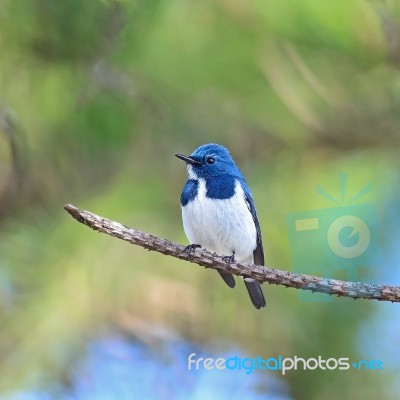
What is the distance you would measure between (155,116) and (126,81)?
2.7 inches

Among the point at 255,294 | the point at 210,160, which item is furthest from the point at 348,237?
the point at 210,160

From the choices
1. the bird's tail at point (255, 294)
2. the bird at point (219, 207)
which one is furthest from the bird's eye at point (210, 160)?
the bird's tail at point (255, 294)

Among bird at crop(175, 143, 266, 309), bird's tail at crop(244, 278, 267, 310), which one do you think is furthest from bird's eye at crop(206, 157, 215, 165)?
bird's tail at crop(244, 278, 267, 310)

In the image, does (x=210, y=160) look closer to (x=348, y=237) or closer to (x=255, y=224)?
(x=255, y=224)

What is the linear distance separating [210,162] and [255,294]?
8.8 inches

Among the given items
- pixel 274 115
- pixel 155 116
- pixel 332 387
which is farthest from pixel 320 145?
pixel 332 387

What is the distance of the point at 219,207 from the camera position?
116 cm

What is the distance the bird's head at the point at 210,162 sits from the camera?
108 cm

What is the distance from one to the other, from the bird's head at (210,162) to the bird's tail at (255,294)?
0.17m

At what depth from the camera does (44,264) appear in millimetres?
960

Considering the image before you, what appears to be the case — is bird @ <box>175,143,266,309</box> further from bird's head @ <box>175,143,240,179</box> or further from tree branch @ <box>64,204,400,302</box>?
tree branch @ <box>64,204,400,302</box>

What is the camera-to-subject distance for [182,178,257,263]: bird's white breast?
3.69 feet

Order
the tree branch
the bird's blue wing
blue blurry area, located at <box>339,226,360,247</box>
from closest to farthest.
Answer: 1. the tree branch
2. blue blurry area, located at <box>339,226,360,247</box>
3. the bird's blue wing

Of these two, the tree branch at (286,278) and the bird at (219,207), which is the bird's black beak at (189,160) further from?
the tree branch at (286,278)
